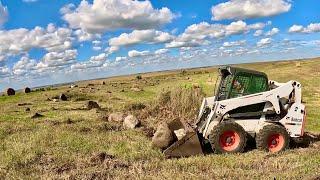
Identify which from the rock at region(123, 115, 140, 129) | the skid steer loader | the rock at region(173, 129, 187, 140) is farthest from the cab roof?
the rock at region(123, 115, 140, 129)

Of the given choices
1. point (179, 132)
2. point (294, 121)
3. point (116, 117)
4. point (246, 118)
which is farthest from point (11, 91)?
point (294, 121)

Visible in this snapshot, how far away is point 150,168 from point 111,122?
10.2 metres

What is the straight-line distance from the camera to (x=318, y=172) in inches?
432

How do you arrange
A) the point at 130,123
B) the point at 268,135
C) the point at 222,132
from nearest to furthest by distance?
1. the point at 222,132
2. the point at 268,135
3. the point at 130,123

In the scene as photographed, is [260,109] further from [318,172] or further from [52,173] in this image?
[52,173]

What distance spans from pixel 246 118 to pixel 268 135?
1.04 metres

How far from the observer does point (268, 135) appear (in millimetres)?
14930

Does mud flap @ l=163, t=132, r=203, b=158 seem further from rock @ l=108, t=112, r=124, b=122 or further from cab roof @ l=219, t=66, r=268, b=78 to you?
rock @ l=108, t=112, r=124, b=122

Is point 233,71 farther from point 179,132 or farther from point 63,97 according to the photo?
point 63,97

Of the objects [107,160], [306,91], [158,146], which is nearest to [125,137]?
[158,146]

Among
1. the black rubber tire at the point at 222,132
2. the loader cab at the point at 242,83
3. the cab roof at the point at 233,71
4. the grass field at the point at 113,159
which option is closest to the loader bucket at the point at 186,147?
the grass field at the point at 113,159

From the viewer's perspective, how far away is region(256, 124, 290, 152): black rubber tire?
48.9 ft

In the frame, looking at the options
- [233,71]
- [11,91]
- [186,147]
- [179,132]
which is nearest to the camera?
[186,147]

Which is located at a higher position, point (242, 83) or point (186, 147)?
point (242, 83)
